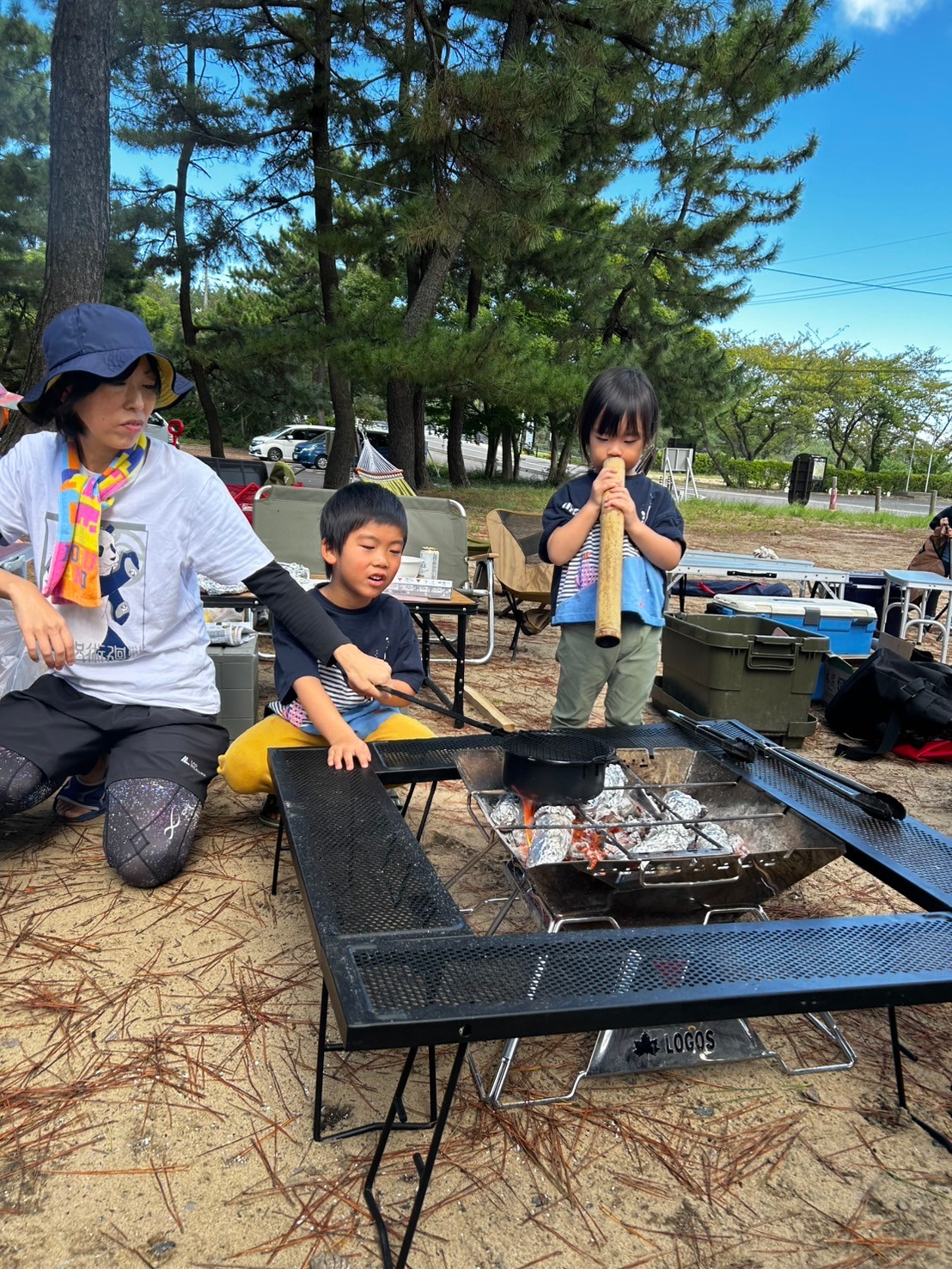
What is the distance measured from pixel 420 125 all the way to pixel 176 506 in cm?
715

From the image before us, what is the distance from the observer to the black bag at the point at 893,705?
13.6 ft

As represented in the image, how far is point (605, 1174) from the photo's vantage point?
1.49m

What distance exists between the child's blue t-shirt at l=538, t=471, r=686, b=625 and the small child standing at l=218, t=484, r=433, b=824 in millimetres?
500

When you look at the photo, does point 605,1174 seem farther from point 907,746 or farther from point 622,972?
point 907,746

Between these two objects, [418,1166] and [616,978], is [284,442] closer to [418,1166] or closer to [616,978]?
[418,1166]

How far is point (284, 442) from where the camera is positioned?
83.5ft

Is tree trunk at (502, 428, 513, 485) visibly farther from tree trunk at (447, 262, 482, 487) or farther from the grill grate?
the grill grate

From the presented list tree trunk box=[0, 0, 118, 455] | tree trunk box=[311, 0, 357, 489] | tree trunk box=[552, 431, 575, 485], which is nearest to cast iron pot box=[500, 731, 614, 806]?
tree trunk box=[0, 0, 118, 455]

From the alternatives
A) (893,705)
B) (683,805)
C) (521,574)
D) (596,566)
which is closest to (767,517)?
(521,574)

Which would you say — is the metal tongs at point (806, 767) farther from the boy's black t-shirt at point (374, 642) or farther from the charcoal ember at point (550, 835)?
the boy's black t-shirt at point (374, 642)

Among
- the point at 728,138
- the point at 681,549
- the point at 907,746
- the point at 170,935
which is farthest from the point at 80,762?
the point at 728,138

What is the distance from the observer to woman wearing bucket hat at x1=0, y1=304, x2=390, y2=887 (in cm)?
217

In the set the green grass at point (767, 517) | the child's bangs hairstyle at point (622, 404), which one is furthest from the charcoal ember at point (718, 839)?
the green grass at point (767, 517)

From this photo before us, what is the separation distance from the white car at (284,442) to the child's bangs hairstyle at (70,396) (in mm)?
23101
